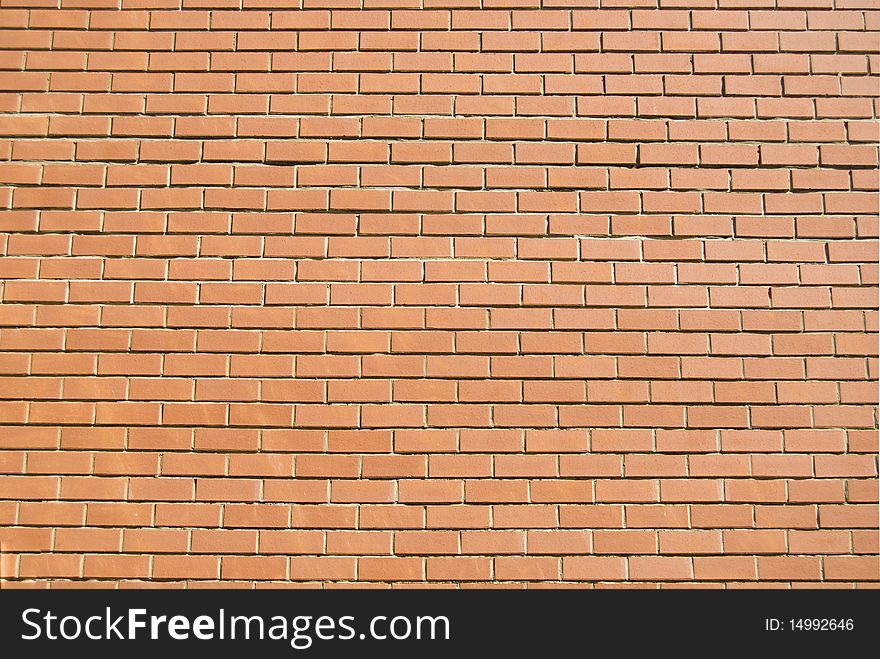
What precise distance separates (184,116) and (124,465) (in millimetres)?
1299

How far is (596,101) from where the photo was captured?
3.21m

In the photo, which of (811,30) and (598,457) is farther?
(811,30)

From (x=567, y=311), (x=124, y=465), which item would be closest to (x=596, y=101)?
(x=567, y=311)

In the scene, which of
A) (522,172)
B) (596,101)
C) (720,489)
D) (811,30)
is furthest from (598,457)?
(811,30)

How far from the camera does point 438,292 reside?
Result: 10.0ft

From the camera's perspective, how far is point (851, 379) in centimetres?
301

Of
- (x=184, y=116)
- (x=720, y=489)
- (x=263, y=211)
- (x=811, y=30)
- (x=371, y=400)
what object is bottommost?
(x=720, y=489)

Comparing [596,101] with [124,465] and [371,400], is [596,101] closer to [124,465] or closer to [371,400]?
[371,400]

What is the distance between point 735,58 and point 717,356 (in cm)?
115

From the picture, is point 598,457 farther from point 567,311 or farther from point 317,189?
point 317,189

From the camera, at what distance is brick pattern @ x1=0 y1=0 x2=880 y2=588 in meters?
2.93

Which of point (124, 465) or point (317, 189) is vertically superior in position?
point (317, 189)

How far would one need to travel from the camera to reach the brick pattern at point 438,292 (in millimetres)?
2930

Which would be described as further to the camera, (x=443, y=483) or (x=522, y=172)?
(x=522, y=172)
